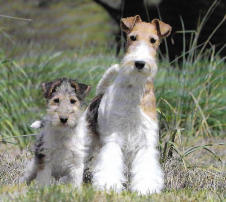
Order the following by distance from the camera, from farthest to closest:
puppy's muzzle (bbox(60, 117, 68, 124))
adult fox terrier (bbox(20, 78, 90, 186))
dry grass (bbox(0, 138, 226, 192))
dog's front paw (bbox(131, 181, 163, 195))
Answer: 1. dry grass (bbox(0, 138, 226, 192))
2. dog's front paw (bbox(131, 181, 163, 195))
3. adult fox terrier (bbox(20, 78, 90, 186))
4. puppy's muzzle (bbox(60, 117, 68, 124))

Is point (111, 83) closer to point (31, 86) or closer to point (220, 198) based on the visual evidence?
point (220, 198)

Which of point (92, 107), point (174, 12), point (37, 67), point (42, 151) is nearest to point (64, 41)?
point (174, 12)

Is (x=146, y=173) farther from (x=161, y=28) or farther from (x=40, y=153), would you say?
(x=161, y=28)

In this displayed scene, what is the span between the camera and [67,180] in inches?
199

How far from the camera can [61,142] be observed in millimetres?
4938

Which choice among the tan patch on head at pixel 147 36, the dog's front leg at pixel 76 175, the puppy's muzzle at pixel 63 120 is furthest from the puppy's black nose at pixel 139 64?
the dog's front leg at pixel 76 175

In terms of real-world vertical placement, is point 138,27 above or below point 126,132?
above

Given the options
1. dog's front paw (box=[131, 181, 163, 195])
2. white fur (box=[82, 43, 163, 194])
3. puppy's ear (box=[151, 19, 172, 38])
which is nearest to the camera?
dog's front paw (box=[131, 181, 163, 195])

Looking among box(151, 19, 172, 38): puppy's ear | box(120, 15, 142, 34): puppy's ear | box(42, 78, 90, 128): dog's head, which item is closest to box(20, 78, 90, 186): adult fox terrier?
box(42, 78, 90, 128): dog's head

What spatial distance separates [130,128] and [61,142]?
2.45 feet

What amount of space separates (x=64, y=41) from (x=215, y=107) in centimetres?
620

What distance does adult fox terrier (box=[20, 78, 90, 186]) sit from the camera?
4793 mm

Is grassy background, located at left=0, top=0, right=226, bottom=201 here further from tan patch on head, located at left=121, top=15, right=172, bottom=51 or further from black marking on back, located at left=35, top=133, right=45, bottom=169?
tan patch on head, located at left=121, top=15, right=172, bottom=51

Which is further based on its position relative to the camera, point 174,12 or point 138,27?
point 174,12
